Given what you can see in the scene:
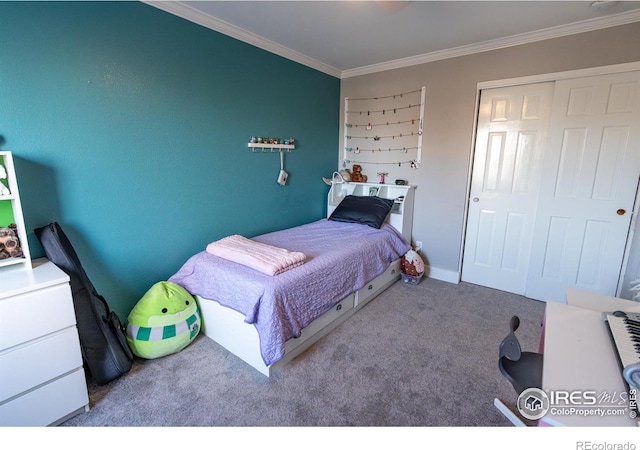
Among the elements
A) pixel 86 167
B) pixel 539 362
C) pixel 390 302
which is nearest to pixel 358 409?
pixel 539 362

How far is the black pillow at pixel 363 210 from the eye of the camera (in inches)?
128

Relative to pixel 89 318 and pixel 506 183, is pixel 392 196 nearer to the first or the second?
pixel 506 183

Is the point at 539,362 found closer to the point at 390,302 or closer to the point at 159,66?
the point at 390,302

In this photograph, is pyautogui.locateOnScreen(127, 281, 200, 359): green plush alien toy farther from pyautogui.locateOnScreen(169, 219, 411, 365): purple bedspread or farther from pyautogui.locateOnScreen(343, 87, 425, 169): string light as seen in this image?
pyautogui.locateOnScreen(343, 87, 425, 169): string light

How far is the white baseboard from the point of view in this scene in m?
3.37

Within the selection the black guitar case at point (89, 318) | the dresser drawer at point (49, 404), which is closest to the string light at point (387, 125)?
the black guitar case at point (89, 318)

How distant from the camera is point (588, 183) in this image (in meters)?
2.62

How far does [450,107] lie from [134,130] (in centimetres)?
287

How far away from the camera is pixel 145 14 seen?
81.6 inches

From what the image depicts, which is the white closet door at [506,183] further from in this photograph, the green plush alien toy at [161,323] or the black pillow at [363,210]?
the green plush alien toy at [161,323]

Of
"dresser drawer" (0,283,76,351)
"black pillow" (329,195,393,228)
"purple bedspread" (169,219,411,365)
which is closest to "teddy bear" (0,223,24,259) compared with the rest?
"dresser drawer" (0,283,76,351)

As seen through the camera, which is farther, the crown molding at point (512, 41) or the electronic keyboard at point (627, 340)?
the crown molding at point (512, 41)

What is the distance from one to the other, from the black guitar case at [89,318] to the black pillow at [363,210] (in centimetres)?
230

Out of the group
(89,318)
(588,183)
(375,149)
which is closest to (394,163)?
(375,149)
